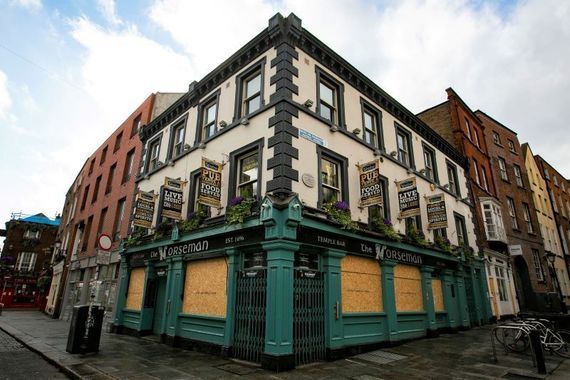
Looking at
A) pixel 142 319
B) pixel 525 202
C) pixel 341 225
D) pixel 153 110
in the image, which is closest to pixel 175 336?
pixel 142 319

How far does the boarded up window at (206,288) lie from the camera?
9.05m

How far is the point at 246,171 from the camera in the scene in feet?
32.9

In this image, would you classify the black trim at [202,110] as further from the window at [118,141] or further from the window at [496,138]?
the window at [496,138]

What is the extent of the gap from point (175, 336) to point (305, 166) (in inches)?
269

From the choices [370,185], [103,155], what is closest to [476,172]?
[370,185]

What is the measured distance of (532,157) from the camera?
29.6 metres

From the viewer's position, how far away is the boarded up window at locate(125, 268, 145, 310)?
12.9 m

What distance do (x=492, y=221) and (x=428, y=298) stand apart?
996cm

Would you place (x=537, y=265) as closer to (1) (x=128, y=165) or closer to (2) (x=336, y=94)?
(2) (x=336, y=94)

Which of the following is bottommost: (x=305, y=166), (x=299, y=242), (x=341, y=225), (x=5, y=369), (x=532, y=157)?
(x=5, y=369)

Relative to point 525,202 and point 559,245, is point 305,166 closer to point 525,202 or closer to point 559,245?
point 525,202

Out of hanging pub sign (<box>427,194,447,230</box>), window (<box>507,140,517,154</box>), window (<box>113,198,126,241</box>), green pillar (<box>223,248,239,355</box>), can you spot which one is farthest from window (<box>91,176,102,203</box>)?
window (<box>507,140,517,154</box>)

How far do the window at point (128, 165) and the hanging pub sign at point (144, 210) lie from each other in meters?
6.18

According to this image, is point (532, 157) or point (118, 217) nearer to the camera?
point (118, 217)
